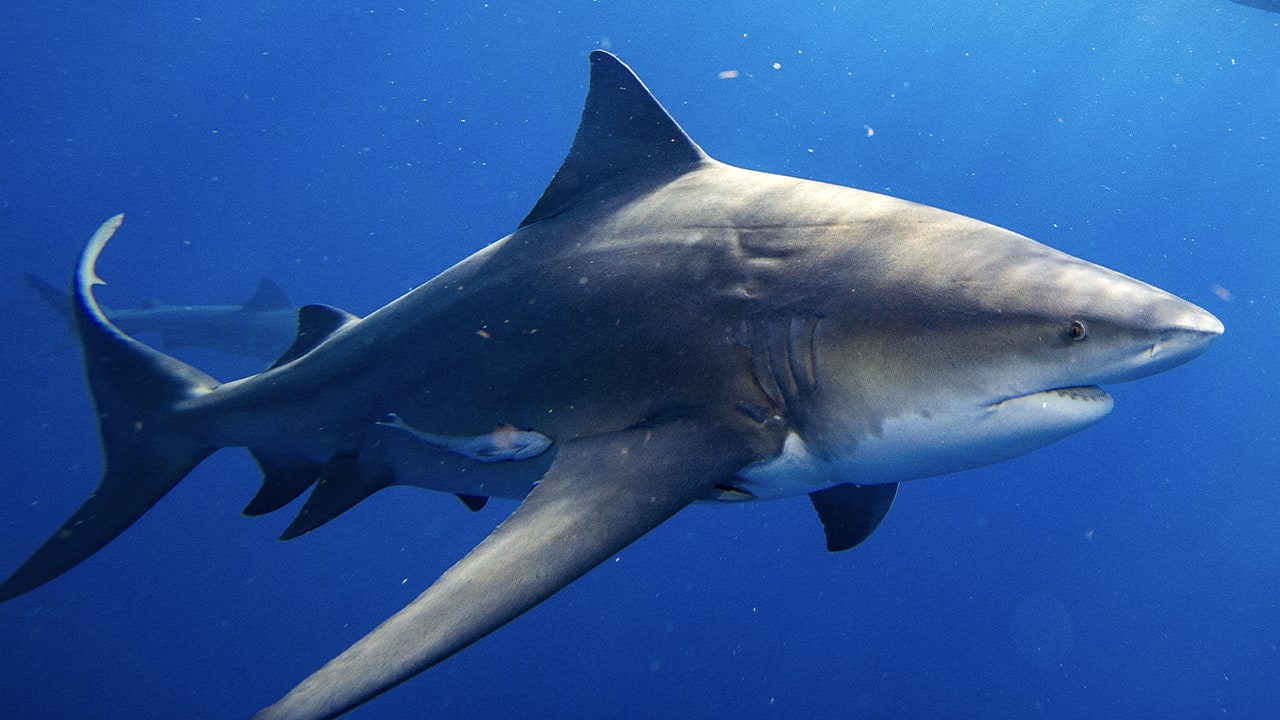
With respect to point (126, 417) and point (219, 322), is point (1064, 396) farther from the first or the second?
point (219, 322)

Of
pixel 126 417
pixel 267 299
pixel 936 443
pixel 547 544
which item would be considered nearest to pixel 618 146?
pixel 936 443

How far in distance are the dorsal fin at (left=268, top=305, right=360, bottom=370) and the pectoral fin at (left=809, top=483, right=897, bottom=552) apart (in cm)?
278

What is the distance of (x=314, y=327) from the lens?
4164mm

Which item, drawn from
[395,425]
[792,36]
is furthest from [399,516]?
[792,36]

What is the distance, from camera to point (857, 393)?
96.9 inches

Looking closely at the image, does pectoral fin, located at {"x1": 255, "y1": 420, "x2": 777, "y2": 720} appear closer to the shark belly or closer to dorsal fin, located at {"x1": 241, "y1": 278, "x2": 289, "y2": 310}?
the shark belly

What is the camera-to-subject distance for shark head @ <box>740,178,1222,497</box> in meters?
2.08

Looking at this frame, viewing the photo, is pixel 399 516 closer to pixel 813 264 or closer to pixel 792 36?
pixel 813 264

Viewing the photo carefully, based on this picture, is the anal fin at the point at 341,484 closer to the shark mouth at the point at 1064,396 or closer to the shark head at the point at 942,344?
the shark head at the point at 942,344

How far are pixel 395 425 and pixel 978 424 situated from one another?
2607mm

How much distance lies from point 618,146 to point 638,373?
4.52 ft

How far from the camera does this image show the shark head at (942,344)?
208 centimetres

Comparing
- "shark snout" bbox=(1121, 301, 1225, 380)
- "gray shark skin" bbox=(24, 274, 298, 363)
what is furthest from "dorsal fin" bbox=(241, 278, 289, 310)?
"shark snout" bbox=(1121, 301, 1225, 380)

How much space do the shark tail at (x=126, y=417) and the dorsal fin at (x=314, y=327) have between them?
1.82 feet
